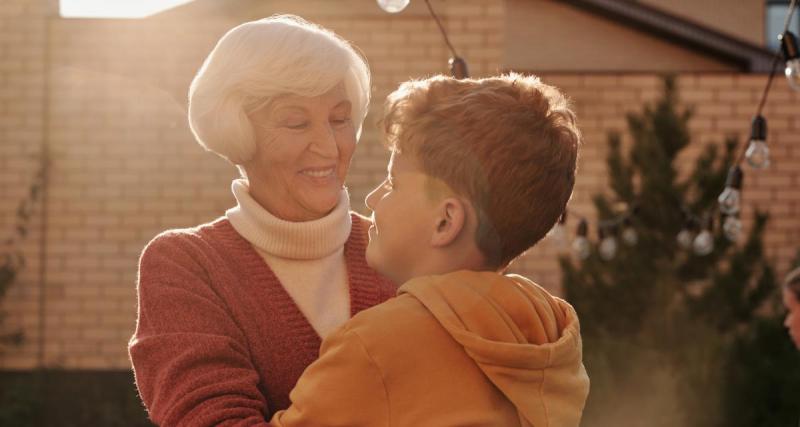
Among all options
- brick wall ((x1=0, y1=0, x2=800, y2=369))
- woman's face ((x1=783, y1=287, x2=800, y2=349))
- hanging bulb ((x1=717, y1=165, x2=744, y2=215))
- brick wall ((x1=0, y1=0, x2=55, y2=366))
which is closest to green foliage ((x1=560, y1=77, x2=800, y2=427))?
brick wall ((x1=0, y1=0, x2=800, y2=369))

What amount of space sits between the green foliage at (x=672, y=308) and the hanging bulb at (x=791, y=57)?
2.40 m

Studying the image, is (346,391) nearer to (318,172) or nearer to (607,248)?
(318,172)

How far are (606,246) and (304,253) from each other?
15.7 feet

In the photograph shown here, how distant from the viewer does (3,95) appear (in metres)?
7.66

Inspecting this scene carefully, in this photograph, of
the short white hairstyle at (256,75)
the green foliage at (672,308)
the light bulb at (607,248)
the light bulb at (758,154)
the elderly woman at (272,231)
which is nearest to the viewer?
the elderly woman at (272,231)

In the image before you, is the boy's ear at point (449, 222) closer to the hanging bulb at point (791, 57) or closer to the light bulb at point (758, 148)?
the hanging bulb at point (791, 57)

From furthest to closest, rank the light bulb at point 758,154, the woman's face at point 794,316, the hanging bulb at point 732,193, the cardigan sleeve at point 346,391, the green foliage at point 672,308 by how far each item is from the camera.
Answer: the green foliage at point 672,308, the hanging bulb at point 732,193, the woman's face at point 794,316, the light bulb at point 758,154, the cardigan sleeve at point 346,391

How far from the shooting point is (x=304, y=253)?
2.24 m

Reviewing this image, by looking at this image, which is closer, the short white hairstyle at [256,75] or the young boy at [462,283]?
Answer: the young boy at [462,283]

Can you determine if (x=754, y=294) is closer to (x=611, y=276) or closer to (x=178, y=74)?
(x=611, y=276)

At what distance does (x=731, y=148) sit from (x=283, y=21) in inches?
202

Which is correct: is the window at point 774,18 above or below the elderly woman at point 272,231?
below

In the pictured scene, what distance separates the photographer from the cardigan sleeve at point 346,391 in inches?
67.5

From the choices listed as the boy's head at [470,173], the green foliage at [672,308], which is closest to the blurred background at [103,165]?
the green foliage at [672,308]
